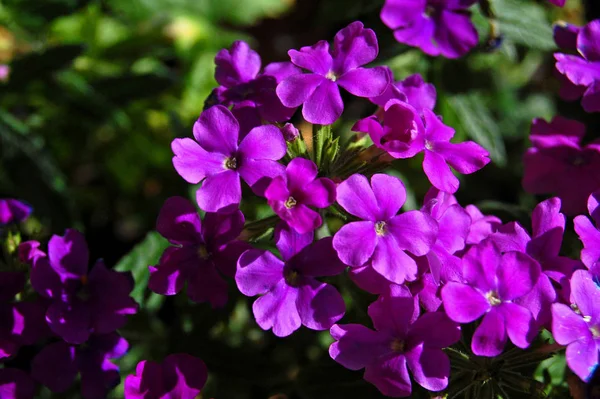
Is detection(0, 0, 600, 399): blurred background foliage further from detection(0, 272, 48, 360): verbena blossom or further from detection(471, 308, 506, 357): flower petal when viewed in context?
detection(471, 308, 506, 357): flower petal

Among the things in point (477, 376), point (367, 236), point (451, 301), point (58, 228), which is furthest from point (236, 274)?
point (58, 228)

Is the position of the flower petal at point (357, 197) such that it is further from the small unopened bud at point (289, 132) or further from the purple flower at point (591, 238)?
the purple flower at point (591, 238)

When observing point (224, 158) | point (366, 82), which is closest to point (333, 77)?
point (366, 82)

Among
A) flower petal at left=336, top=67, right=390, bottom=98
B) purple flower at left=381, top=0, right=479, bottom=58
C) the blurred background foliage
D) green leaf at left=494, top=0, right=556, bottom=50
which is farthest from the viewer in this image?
green leaf at left=494, top=0, right=556, bottom=50

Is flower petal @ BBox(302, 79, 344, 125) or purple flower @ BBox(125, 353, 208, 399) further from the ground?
flower petal @ BBox(302, 79, 344, 125)

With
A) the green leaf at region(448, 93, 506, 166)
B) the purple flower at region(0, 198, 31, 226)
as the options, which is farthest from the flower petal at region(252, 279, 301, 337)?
the green leaf at region(448, 93, 506, 166)

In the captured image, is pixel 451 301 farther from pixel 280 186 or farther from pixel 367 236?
pixel 280 186
